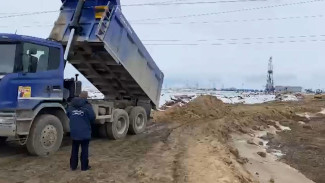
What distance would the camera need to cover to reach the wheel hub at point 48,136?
9000 mm

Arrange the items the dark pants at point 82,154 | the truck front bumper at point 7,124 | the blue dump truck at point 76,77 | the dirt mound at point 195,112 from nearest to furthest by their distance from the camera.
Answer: the dark pants at point 82,154
the truck front bumper at point 7,124
the blue dump truck at point 76,77
the dirt mound at point 195,112

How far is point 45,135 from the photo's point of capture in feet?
29.6

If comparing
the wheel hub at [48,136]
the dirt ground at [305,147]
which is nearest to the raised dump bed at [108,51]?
the wheel hub at [48,136]

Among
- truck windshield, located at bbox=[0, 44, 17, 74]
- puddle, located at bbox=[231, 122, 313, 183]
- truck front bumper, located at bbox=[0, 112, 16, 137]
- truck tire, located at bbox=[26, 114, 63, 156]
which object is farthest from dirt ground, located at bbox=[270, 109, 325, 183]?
truck windshield, located at bbox=[0, 44, 17, 74]

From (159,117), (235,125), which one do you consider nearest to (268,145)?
(235,125)

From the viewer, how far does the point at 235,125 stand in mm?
17156

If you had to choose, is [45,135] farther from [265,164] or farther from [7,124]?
[265,164]

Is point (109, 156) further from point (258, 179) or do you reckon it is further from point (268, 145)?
point (268, 145)

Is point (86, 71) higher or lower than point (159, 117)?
higher

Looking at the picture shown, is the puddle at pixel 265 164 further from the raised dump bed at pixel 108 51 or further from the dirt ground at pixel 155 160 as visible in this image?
the raised dump bed at pixel 108 51

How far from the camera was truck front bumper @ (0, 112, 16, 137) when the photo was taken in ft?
26.9

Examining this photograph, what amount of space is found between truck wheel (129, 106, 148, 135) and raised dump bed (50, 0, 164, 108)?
1.80 feet

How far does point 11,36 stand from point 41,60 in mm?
866

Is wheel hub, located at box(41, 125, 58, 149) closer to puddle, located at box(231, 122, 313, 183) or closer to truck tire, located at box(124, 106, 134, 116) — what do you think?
truck tire, located at box(124, 106, 134, 116)
